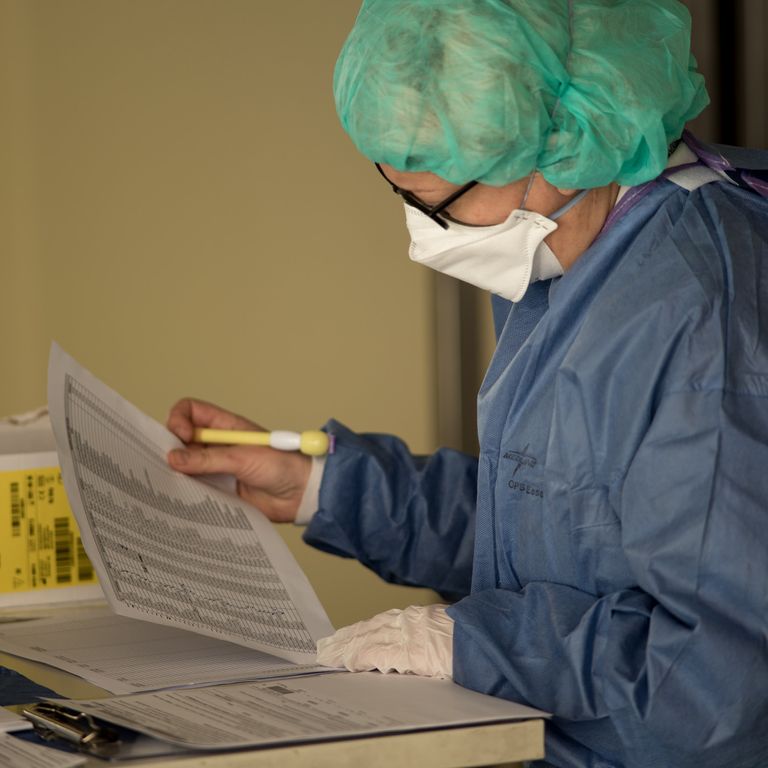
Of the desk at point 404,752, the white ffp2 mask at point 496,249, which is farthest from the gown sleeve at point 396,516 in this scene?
the desk at point 404,752

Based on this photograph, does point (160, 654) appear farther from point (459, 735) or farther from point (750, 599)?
point (750, 599)

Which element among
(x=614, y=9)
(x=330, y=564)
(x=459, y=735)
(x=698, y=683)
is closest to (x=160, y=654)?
(x=459, y=735)

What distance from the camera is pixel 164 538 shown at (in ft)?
4.25

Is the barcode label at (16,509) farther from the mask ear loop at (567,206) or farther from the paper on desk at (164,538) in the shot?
the mask ear loop at (567,206)

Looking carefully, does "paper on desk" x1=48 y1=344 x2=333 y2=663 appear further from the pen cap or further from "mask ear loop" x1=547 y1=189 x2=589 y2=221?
"mask ear loop" x1=547 y1=189 x2=589 y2=221

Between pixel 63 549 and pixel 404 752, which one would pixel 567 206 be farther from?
pixel 63 549

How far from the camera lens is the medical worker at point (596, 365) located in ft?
3.16

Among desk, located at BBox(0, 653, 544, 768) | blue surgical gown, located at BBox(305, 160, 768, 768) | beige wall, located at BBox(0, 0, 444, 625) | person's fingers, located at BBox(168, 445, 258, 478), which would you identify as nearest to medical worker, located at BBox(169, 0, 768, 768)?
blue surgical gown, located at BBox(305, 160, 768, 768)

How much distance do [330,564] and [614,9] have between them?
1.99m

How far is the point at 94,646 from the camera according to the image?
1.24m

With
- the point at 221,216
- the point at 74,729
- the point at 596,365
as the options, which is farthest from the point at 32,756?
the point at 221,216

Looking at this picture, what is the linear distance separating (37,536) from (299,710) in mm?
728

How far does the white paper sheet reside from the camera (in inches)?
33.3

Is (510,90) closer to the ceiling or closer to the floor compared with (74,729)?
closer to the ceiling
